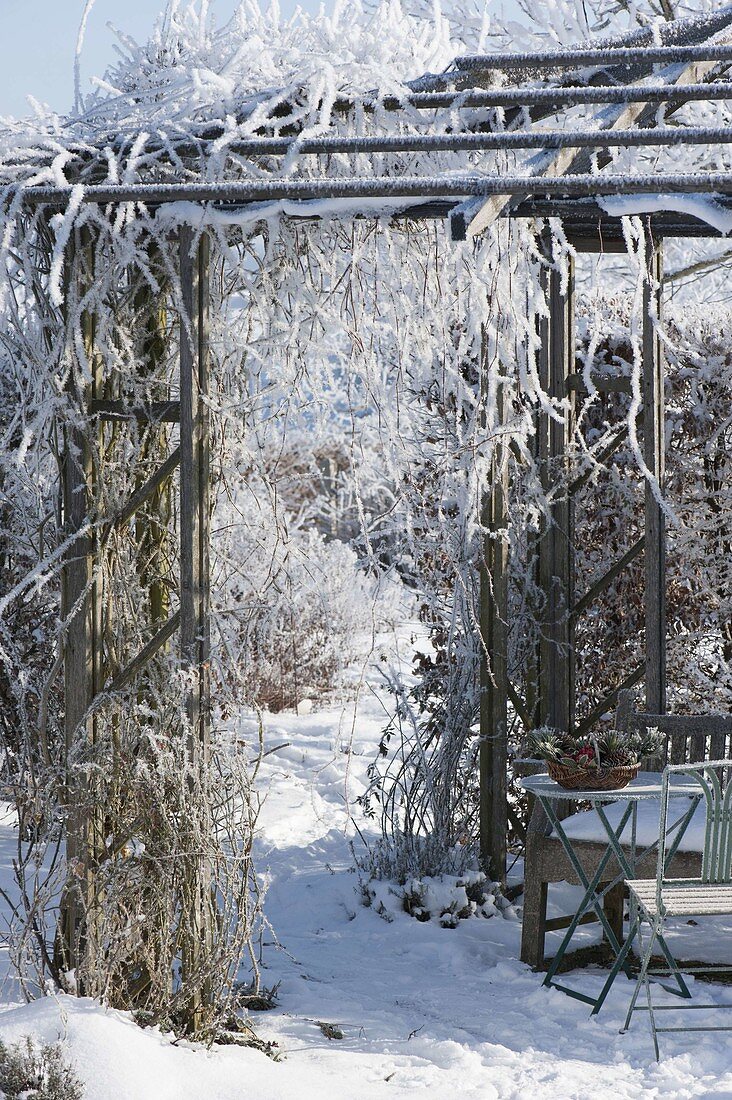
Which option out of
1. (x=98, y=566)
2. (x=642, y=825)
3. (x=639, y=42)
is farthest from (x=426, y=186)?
(x=642, y=825)

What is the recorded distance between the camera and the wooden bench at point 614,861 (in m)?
4.25

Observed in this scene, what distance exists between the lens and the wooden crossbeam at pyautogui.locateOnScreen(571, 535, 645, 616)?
211 inches

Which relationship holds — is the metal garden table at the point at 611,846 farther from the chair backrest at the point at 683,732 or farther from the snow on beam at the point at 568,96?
the snow on beam at the point at 568,96

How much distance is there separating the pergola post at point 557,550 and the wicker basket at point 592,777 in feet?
4.91

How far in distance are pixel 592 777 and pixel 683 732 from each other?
110 centimetres

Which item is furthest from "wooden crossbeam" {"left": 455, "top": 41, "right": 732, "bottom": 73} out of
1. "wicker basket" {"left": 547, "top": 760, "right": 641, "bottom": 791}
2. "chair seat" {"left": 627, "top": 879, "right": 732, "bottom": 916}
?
"chair seat" {"left": 627, "top": 879, "right": 732, "bottom": 916}

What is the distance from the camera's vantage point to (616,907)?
4.72m

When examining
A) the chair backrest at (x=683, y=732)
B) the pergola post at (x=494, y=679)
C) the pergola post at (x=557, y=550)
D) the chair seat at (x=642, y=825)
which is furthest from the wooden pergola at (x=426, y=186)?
the chair backrest at (x=683, y=732)

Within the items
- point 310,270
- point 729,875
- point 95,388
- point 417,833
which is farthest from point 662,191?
point 417,833

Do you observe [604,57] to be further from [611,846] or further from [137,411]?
[611,846]

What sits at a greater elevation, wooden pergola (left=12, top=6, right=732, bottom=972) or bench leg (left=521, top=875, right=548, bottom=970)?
wooden pergola (left=12, top=6, right=732, bottom=972)

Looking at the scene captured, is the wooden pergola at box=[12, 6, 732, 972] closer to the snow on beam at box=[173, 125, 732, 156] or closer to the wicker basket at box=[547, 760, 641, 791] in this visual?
the snow on beam at box=[173, 125, 732, 156]

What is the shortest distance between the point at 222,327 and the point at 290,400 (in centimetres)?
35

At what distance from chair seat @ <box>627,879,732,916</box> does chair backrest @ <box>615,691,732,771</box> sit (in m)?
1.11
